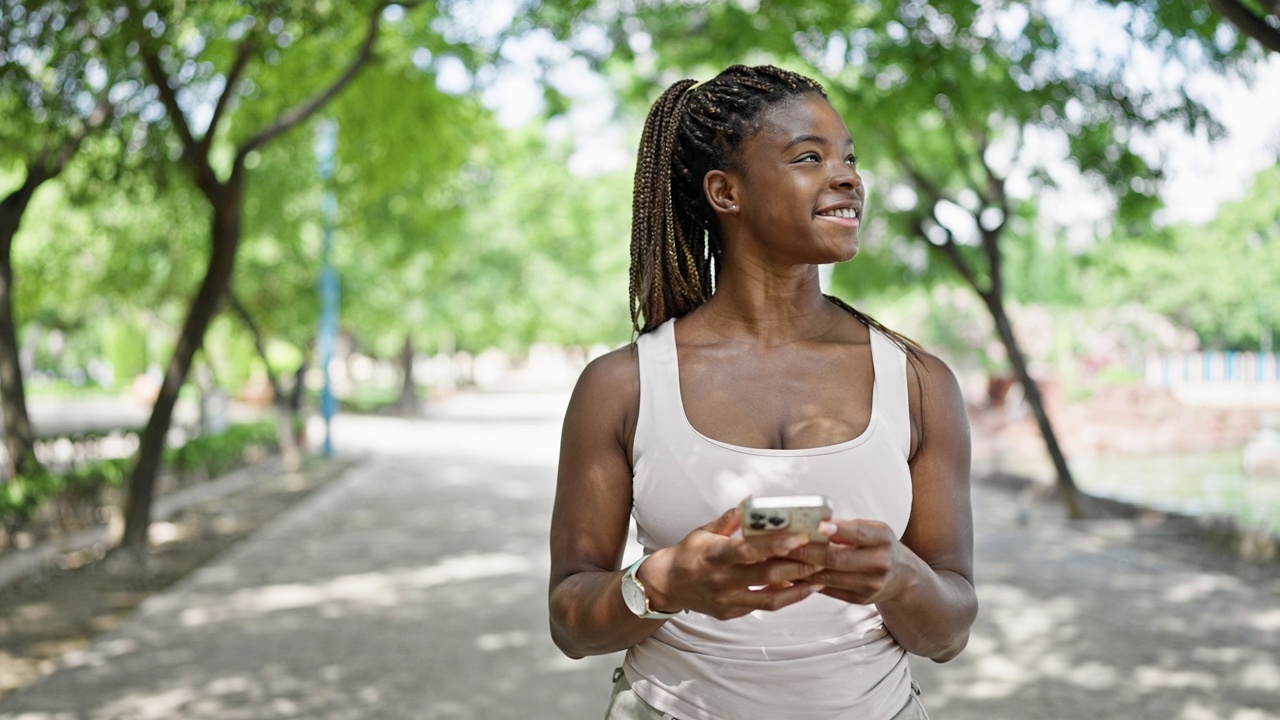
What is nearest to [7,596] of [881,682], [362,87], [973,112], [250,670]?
[250,670]

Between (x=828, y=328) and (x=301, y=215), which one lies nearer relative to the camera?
(x=828, y=328)

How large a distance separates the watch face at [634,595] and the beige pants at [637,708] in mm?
279

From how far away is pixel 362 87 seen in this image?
41.6 ft

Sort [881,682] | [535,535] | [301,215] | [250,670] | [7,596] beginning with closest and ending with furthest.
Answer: [881,682] < [250,670] < [7,596] < [535,535] < [301,215]

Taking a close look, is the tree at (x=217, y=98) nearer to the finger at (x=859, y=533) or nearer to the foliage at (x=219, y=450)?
the foliage at (x=219, y=450)

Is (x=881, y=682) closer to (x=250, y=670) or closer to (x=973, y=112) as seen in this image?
(x=250, y=670)

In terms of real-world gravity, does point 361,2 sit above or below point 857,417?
above

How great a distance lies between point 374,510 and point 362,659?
7744mm

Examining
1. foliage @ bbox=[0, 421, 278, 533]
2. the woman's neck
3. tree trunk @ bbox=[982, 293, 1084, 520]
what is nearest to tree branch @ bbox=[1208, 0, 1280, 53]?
the woman's neck

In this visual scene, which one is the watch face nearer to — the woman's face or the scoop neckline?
the scoop neckline

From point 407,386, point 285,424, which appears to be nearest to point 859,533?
point 285,424

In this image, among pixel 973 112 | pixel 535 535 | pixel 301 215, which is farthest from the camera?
pixel 301 215

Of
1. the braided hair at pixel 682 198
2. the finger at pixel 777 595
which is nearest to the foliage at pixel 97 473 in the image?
the braided hair at pixel 682 198

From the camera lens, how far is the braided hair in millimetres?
2016
